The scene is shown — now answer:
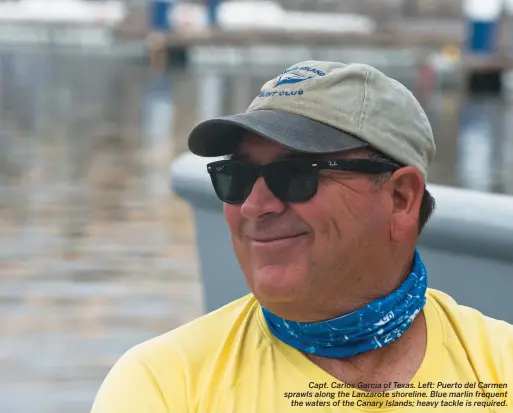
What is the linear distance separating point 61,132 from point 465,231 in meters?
10.7

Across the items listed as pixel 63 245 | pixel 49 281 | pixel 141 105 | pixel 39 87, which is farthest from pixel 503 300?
pixel 39 87

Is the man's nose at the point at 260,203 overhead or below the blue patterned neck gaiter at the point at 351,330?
overhead

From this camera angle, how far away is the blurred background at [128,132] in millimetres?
5422

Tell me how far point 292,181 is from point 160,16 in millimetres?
25607

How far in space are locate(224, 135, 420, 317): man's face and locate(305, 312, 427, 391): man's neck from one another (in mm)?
121

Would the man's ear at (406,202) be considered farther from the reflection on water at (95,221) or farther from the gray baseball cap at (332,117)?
the reflection on water at (95,221)

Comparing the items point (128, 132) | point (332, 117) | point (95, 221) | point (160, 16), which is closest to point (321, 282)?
point (332, 117)

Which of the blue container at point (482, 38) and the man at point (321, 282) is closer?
the man at point (321, 282)

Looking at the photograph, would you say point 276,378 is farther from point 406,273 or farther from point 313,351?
point 406,273

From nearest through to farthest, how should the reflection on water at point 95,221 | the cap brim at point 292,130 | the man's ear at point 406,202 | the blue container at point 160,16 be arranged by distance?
the cap brim at point 292,130 < the man's ear at point 406,202 < the reflection on water at point 95,221 < the blue container at point 160,16

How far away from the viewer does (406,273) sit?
2.24 metres

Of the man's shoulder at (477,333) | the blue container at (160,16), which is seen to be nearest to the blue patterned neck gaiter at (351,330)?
the man's shoulder at (477,333)

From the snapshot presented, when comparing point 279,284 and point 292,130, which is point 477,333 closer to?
point 279,284

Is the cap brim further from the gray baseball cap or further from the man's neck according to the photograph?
the man's neck
